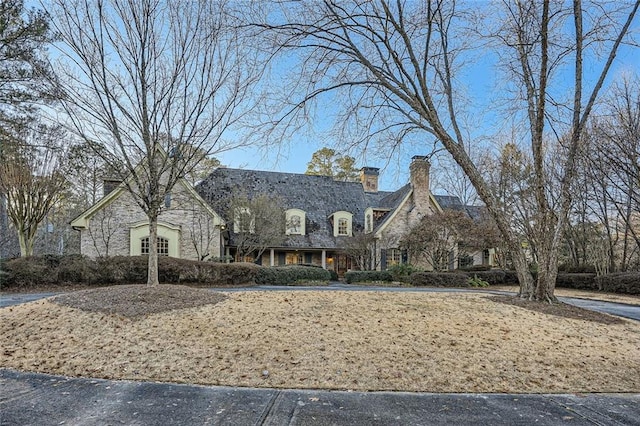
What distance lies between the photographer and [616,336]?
6645 mm

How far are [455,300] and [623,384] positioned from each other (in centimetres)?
436

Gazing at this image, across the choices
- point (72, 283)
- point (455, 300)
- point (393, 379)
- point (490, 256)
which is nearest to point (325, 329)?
point (393, 379)

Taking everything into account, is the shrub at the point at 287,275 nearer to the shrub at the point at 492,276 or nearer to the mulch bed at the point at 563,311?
the shrub at the point at 492,276

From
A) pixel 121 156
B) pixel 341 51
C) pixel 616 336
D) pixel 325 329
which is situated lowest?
pixel 616 336

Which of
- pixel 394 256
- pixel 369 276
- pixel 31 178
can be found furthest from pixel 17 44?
pixel 394 256

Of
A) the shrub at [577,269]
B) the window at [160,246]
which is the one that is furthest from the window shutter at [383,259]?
the window at [160,246]

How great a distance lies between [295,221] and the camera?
2355 cm

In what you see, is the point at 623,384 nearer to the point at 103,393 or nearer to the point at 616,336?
the point at 616,336

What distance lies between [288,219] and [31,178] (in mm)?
13086

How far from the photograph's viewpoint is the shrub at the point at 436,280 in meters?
18.4

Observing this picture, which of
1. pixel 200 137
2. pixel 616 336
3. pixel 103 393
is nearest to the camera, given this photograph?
pixel 103 393

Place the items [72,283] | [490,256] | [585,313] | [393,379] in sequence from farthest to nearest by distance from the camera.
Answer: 1. [490,256]
2. [72,283]
3. [585,313]
4. [393,379]

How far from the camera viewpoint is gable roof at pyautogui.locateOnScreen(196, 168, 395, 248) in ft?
76.8

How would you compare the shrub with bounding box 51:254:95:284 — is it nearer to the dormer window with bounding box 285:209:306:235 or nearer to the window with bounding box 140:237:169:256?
the window with bounding box 140:237:169:256
